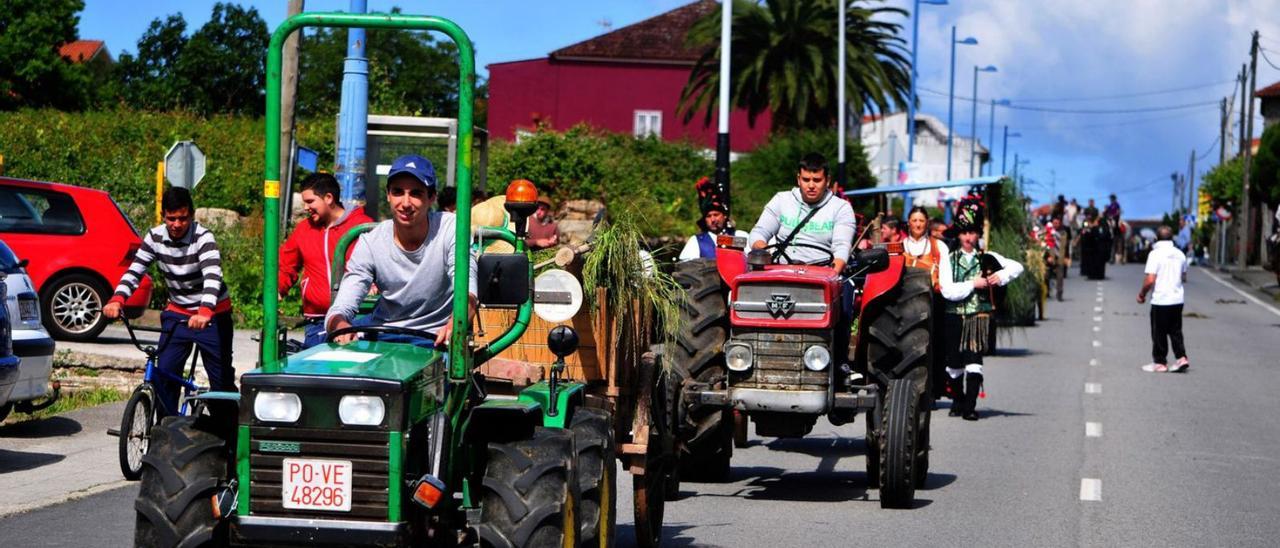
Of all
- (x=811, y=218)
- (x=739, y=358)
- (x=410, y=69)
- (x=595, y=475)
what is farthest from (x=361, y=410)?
(x=410, y=69)

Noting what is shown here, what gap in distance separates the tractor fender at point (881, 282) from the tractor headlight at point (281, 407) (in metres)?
6.39

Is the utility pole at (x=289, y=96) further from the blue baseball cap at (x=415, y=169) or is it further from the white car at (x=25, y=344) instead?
the blue baseball cap at (x=415, y=169)

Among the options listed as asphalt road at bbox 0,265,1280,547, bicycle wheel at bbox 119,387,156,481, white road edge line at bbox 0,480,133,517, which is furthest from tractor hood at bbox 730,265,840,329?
white road edge line at bbox 0,480,133,517

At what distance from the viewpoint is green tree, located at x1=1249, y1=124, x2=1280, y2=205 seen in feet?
190

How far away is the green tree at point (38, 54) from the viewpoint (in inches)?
2190

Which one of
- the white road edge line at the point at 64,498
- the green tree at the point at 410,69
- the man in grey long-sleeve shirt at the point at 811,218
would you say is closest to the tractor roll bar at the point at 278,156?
the white road edge line at the point at 64,498

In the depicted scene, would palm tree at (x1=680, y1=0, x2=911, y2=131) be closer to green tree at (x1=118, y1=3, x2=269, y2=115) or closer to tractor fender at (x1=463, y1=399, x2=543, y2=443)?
green tree at (x1=118, y1=3, x2=269, y2=115)

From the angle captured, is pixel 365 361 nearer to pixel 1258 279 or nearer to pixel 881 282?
pixel 881 282

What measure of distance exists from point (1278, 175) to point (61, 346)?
45.3m

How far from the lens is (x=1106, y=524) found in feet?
34.7

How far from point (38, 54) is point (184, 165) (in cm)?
3694

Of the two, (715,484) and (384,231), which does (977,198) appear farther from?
(384,231)

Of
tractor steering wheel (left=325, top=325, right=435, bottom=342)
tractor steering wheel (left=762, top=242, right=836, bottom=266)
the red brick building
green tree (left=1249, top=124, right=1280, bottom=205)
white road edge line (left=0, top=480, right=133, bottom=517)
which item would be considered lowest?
white road edge line (left=0, top=480, right=133, bottom=517)

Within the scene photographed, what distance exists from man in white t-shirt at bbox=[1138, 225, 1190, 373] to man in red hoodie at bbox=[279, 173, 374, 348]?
14.4 metres
